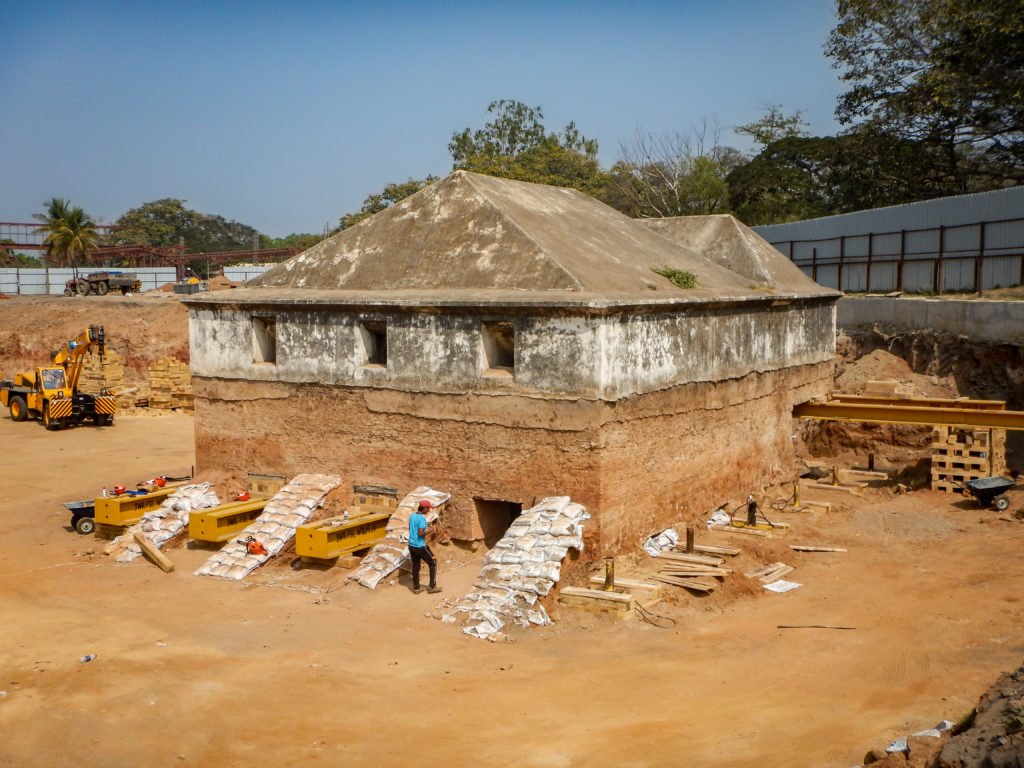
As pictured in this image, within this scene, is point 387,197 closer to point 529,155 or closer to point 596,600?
point 529,155

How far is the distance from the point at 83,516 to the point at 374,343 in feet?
20.4

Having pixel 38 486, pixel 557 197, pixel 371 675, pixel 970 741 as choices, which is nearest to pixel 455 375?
pixel 371 675

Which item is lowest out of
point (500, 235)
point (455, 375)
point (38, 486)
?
point (38, 486)

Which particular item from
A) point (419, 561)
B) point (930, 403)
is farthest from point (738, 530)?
point (419, 561)

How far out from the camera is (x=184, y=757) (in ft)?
28.4

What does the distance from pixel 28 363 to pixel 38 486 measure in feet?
69.9

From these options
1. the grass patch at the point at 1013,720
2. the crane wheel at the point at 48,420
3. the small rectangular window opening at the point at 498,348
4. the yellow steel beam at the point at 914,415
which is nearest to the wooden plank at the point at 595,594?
the small rectangular window opening at the point at 498,348

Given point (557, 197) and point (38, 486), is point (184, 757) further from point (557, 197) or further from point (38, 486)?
point (38, 486)

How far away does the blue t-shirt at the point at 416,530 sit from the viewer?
12539 mm

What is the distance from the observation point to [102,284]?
47.2 meters

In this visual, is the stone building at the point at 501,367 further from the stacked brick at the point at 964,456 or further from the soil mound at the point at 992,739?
the soil mound at the point at 992,739

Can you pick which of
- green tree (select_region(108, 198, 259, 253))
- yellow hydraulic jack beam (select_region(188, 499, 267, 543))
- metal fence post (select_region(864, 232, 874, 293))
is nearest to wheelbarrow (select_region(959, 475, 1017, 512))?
yellow hydraulic jack beam (select_region(188, 499, 267, 543))

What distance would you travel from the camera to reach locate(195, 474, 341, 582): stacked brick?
1393 centimetres

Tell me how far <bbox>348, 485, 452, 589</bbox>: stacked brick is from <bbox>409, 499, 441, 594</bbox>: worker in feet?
1.52
